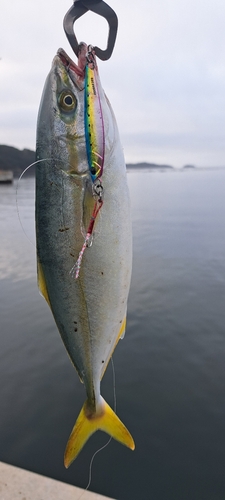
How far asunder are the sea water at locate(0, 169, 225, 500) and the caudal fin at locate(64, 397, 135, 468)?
128 centimetres

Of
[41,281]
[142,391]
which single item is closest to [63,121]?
[41,281]

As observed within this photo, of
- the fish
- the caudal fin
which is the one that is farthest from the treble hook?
the caudal fin

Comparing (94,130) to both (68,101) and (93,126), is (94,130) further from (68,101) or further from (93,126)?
(68,101)

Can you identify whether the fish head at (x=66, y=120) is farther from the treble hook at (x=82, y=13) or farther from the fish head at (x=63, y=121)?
the treble hook at (x=82, y=13)

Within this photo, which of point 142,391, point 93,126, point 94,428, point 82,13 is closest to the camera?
point 93,126

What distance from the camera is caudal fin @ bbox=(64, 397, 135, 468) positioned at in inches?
81.3

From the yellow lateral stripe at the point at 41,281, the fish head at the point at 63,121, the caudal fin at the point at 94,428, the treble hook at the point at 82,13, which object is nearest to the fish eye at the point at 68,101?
the fish head at the point at 63,121

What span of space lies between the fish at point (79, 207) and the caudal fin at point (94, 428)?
0.62 m

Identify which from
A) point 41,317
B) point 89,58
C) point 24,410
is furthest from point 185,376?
point 89,58

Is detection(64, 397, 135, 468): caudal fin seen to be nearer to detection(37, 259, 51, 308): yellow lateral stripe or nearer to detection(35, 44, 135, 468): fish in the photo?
detection(35, 44, 135, 468): fish

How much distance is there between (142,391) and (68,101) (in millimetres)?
5000

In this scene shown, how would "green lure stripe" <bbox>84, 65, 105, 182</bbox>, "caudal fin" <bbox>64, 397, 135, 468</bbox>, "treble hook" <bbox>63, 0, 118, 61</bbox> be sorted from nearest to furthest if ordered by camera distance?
"green lure stripe" <bbox>84, 65, 105, 182</bbox>
"treble hook" <bbox>63, 0, 118, 61</bbox>
"caudal fin" <bbox>64, 397, 135, 468</bbox>

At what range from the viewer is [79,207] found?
1.67 metres

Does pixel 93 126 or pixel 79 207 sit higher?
pixel 93 126
